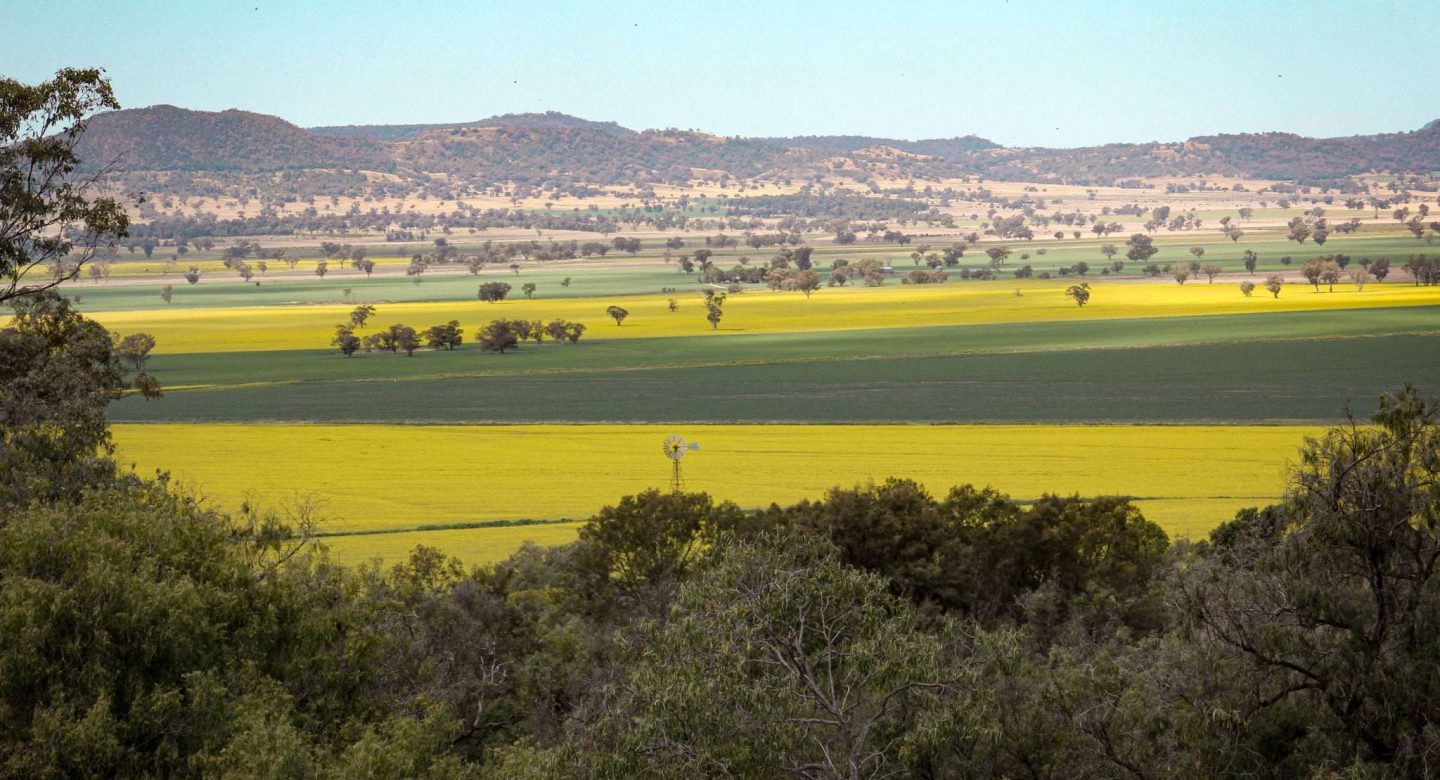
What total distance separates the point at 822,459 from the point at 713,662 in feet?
124

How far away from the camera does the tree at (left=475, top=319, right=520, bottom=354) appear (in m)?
92.3

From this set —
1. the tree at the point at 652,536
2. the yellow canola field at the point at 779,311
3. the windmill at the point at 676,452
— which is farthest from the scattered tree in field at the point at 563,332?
the tree at the point at 652,536

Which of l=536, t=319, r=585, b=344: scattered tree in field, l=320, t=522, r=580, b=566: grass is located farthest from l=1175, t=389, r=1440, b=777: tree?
l=536, t=319, r=585, b=344: scattered tree in field

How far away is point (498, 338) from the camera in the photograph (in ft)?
303

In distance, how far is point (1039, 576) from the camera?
32625 mm

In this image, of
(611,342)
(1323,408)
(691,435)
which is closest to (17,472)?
(691,435)

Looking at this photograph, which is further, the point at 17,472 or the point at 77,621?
the point at 17,472

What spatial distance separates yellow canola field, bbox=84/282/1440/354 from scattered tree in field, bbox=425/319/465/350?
6571mm

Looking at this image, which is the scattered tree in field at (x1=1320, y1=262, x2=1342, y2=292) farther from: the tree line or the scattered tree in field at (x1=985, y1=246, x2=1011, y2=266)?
the tree line

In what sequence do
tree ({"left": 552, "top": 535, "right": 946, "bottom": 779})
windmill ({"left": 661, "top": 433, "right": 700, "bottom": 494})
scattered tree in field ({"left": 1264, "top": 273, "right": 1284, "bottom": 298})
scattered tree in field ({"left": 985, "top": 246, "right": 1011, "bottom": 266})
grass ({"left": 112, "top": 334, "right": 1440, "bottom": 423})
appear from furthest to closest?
1. scattered tree in field ({"left": 985, "top": 246, "right": 1011, "bottom": 266})
2. scattered tree in field ({"left": 1264, "top": 273, "right": 1284, "bottom": 298})
3. grass ({"left": 112, "top": 334, "right": 1440, "bottom": 423})
4. windmill ({"left": 661, "top": 433, "right": 700, "bottom": 494})
5. tree ({"left": 552, "top": 535, "right": 946, "bottom": 779})

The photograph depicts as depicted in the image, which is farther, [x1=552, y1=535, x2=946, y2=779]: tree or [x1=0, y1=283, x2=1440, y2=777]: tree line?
[x1=0, y1=283, x2=1440, y2=777]: tree line

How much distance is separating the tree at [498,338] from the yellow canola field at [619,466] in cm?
3073

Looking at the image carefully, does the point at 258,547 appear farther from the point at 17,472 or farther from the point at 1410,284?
the point at 1410,284

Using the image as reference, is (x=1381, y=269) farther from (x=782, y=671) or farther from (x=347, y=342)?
(x=782, y=671)
